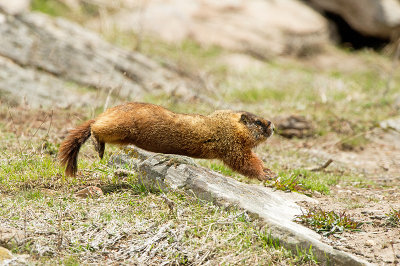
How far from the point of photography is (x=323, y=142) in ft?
26.6

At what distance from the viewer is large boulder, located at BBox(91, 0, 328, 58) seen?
551 inches

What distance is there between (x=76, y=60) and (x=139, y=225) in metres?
7.27

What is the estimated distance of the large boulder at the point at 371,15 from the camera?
14.3m

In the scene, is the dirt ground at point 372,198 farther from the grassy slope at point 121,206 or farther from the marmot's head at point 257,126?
the marmot's head at point 257,126

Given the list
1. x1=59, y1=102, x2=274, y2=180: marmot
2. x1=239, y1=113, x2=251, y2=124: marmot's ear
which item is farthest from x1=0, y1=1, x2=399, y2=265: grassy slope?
x1=239, y1=113, x2=251, y2=124: marmot's ear

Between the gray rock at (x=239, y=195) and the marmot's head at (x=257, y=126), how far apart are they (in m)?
0.74

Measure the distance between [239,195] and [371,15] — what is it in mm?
12404

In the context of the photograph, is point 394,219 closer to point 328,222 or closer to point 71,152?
point 328,222

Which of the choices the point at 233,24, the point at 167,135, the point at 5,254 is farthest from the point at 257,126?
the point at 233,24

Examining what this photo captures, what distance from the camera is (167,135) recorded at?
182 inches

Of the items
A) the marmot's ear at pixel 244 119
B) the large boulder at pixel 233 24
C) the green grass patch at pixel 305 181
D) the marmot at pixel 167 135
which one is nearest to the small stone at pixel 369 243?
the green grass patch at pixel 305 181

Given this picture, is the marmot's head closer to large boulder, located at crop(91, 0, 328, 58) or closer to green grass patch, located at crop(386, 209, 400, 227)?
green grass patch, located at crop(386, 209, 400, 227)

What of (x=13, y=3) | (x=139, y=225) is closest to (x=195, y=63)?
(x=13, y=3)

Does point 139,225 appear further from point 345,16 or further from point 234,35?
point 345,16
